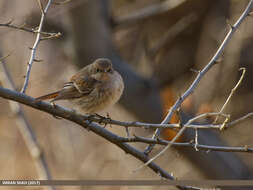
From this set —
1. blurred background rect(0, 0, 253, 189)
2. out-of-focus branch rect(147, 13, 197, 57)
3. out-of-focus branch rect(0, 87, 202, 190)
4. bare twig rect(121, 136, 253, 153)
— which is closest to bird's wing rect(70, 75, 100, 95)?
out-of-focus branch rect(0, 87, 202, 190)

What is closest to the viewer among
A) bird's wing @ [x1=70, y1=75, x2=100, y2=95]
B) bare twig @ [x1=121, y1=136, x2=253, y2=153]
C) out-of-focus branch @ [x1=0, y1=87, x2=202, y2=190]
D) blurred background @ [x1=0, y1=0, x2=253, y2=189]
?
bare twig @ [x1=121, y1=136, x2=253, y2=153]

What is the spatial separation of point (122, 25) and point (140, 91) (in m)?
1.64

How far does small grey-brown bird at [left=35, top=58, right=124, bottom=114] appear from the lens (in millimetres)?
4996

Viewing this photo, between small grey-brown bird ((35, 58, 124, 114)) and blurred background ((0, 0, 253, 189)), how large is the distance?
1.80 metres

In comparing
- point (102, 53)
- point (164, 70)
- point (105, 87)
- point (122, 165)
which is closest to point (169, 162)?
point (122, 165)

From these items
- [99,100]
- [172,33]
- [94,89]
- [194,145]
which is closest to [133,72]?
[172,33]

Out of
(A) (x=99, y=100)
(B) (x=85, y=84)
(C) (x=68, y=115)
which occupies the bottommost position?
(C) (x=68, y=115)

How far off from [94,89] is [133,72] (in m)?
2.73

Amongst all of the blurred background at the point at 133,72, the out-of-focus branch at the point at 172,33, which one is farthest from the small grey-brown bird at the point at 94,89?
the out-of-focus branch at the point at 172,33

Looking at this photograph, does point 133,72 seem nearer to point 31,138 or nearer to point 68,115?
point 31,138

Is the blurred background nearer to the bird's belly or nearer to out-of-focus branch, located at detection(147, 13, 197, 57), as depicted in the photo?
out-of-focus branch, located at detection(147, 13, 197, 57)

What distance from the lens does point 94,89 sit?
5223 mm

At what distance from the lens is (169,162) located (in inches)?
373

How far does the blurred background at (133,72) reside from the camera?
311 inches
